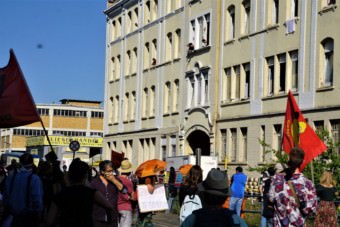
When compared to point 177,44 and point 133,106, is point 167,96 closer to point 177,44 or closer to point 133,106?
point 177,44

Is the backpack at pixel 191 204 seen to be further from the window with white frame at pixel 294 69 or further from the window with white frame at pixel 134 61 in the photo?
the window with white frame at pixel 134 61

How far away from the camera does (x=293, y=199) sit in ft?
32.2

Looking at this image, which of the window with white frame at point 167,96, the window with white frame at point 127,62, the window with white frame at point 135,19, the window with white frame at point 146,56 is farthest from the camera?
the window with white frame at point 127,62

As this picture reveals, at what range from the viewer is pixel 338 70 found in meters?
35.0

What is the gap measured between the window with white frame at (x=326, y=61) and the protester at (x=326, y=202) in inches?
779

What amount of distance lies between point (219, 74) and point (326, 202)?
29954mm

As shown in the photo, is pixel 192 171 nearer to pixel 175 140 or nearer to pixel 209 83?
pixel 209 83

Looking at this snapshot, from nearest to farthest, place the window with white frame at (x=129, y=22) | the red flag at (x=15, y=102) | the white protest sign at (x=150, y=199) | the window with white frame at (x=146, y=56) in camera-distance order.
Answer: the white protest sign at (x=150, y=199) → the red flag at (x=15, y=102) → the window with white frame at (x=146, y=56) → the window with white frame at (x=129, y=22)

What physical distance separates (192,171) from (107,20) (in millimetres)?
55682

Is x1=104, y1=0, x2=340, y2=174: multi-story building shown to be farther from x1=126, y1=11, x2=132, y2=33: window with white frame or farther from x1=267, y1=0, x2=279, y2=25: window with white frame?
x1=126, y1=11, x2=132, y2=33: window with white frame

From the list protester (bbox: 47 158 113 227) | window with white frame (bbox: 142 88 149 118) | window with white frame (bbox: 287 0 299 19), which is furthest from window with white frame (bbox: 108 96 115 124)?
protester (bbox: 47 158 113 227)

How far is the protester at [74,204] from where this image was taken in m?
9.41

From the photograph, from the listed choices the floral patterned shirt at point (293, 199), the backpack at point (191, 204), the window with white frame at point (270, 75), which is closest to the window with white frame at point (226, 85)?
the window with white frame at point (270, 75)

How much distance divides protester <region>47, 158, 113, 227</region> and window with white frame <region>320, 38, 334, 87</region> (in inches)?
1078
